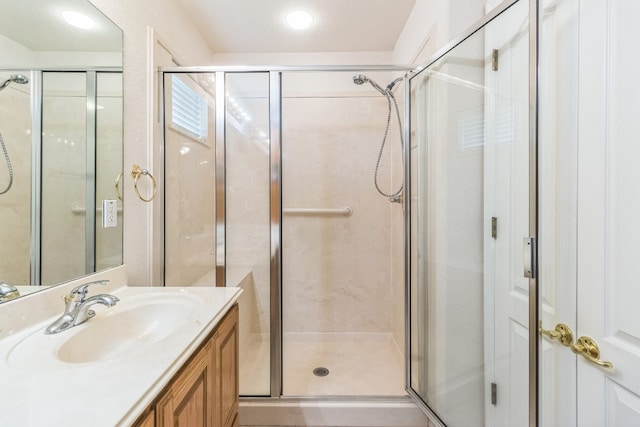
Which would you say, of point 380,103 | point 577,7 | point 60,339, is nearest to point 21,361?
point 60,339

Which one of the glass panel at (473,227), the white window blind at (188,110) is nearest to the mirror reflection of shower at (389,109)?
the glass panel at (473,227)

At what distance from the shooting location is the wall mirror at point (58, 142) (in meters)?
0.86

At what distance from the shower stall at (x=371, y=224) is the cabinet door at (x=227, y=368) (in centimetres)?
51

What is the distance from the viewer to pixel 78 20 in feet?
3.61

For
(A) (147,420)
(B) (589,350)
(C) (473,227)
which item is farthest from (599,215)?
(A) (147,420)

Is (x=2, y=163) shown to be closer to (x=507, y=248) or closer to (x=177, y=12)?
(x=177, y=12)

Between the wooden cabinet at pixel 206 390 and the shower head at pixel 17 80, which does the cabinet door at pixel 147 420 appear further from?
the shower head at pixel 17 80

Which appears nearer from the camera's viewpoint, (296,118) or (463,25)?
(463,25)

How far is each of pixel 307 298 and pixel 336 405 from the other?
93cm

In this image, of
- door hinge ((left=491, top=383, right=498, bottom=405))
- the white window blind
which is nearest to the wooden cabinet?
door hinge ((left=491, top=383, right=498, bottom=405))

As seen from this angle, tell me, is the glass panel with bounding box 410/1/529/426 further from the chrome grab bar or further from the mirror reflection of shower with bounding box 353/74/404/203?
the chrome grab bar

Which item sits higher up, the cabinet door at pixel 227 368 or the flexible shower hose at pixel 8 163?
the flexible shower hose at pixel 8 163

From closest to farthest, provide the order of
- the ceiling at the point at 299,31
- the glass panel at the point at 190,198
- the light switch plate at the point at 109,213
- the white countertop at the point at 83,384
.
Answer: the white countertop at the point at 83,384 → the light switch plate at the point at 109,213 → the glass panel at the point at 190,198 → the ceiling at the point at 299,31

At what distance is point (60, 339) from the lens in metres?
0.81
